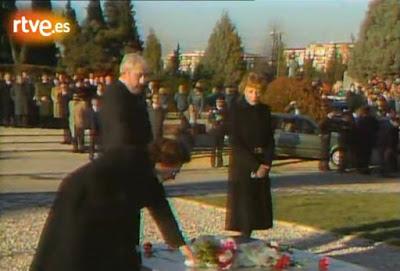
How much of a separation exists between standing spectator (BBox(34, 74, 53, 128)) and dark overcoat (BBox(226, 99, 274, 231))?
15.2 metres

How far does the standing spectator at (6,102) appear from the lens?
21672mm

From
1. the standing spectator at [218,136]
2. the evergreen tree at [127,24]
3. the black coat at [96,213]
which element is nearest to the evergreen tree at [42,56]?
the evergreen tree at [127,24]

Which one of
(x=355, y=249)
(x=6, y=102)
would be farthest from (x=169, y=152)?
(x=6, y=102)

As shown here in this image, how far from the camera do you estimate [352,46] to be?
33.6 meters

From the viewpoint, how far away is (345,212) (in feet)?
42.2

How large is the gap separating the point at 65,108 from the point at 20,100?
4.61 feet

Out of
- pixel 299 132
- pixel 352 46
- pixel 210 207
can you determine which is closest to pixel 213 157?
pixel 299 132

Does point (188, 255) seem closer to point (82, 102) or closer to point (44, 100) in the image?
point (82, 102)

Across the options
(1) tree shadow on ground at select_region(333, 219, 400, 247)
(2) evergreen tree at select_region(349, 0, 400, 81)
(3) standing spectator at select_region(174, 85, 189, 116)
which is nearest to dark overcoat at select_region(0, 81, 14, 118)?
(3) standing spectator at select_region(174, 85, 189, 116)

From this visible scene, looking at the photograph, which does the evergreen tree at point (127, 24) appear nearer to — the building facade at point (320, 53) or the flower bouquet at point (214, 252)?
the building facade at point (320, 53)

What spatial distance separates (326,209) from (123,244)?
30.2 feet

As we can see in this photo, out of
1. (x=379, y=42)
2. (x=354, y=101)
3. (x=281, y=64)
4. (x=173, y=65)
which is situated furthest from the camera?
(x=379, y=42)

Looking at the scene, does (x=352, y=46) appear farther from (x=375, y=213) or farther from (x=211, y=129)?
(x=375, y=213)

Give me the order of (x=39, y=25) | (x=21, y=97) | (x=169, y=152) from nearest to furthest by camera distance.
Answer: (x=169, y=152)
(x=39, y=25)
(x=21, y=97)
